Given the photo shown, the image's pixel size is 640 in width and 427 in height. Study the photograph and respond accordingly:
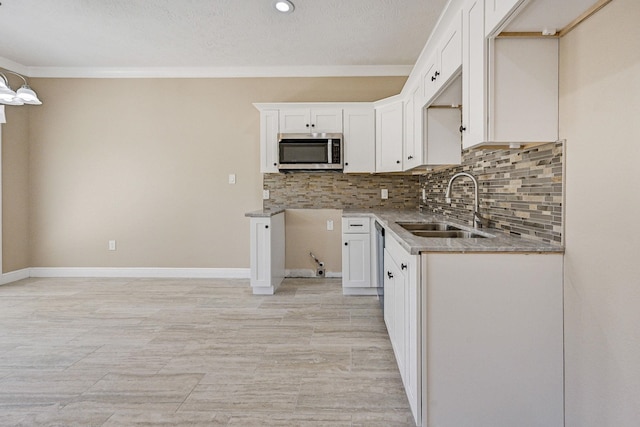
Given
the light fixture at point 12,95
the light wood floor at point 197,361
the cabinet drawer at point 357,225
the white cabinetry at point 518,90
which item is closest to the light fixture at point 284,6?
the white cabinetry at point 518,90

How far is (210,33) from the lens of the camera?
3270mm

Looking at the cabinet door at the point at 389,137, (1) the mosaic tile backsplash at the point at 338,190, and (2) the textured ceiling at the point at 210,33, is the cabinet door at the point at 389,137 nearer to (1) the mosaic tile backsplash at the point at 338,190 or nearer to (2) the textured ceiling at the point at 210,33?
(1) the mosaic tile backsplash at the point at 338,190

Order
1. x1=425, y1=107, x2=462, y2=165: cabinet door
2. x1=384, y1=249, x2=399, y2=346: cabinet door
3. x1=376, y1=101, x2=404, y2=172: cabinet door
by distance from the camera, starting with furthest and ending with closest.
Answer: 1. x1=376, y1=101, x2=404, y2=172: cabinet door
2. x1=425, y1=107, x2=462, y2=165: cabinet door
3. x1=384, y1=249, x2=399, y2=346: cabinet door

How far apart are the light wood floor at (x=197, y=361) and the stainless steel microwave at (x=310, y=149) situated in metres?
1.46

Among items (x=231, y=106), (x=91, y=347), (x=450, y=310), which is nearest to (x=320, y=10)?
(x=231, y=106)

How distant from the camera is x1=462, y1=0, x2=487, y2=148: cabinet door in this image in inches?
60.1

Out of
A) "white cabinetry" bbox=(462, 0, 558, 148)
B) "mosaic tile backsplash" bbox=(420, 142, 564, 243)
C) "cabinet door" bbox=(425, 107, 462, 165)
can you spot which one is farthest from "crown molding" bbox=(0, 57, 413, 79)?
"white cabinetry" bbox=(462, 0, 558, 148)

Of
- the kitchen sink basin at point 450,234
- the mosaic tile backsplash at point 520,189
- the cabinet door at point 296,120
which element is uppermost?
the cabinet door at point 296,120

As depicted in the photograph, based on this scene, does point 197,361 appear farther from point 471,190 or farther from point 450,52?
point 450,52

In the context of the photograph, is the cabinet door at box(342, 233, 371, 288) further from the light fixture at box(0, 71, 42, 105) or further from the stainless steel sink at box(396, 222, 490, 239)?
the light fixture at box(0, 71, 42, 105)

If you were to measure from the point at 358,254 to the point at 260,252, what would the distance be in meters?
0.99

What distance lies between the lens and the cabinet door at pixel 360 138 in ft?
12.7

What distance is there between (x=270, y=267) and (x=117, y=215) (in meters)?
2.25

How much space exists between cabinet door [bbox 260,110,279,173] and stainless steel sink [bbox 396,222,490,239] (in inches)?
73.8
